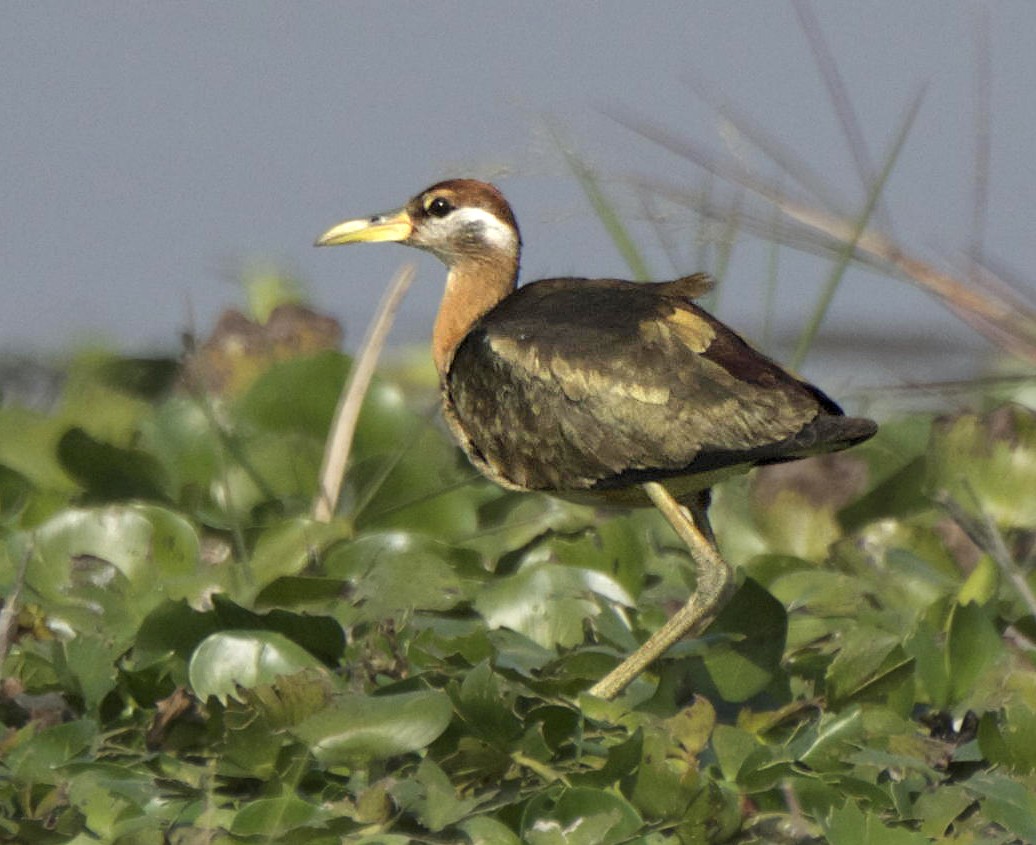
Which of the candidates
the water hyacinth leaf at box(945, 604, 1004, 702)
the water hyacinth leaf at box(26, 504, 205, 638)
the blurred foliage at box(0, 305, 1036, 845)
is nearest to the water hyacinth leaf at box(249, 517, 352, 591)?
the blurred foliage at box(0, 305, 1036, 845)

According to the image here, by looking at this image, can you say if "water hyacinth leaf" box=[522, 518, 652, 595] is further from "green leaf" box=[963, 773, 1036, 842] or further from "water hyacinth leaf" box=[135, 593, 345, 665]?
"green leaf" box=[963, 773, 1036, 842]

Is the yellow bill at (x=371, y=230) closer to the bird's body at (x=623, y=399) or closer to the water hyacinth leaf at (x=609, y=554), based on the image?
the bird's body at (x=623, y=399)

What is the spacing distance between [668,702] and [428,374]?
2.90 m

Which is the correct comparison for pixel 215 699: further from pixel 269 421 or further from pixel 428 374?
pixel 428 374

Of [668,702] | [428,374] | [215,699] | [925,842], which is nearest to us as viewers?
[925,842]

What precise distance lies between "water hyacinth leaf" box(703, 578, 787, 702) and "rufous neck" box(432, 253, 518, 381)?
1.18 meters

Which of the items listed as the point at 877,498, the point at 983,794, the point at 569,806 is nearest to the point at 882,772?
the point at 983,794

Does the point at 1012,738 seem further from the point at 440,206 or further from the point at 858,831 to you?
the point at 440,206

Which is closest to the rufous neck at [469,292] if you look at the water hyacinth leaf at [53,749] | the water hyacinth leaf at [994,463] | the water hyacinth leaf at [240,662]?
the water hyacinth leaf at [994,463]

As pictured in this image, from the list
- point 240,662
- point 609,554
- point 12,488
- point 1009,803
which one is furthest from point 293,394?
point 1009,803

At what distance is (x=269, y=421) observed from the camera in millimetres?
5027

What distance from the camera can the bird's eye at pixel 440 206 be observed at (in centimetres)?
507

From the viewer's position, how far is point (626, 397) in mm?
3963

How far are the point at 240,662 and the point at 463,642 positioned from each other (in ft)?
1.37
